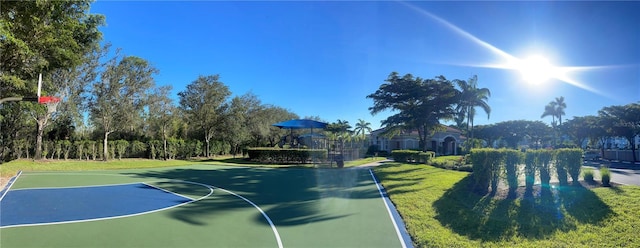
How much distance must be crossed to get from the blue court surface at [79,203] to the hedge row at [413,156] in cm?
1885

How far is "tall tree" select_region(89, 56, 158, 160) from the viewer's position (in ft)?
88.9

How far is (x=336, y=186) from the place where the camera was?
13820 mm

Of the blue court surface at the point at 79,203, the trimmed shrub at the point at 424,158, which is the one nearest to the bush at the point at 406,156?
the trimmed shrub at the point at 424,158

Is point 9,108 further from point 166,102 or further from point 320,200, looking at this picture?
point 320,200

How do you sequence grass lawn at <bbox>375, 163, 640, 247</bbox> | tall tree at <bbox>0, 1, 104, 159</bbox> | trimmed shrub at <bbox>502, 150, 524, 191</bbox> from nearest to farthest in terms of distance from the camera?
1. grass lawn at <bbox>375, 163, 640, 247</bbox>
2. trimmed shrub at <bbox>502, 150, 524, 191</bbox>
3. tall tree at <bbox>0, 1, 104, 159</bbox>

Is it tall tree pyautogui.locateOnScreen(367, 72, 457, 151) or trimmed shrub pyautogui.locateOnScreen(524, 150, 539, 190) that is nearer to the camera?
trimmed shrub pyautogui.locateOnScreen(524, 150, 539, 190)

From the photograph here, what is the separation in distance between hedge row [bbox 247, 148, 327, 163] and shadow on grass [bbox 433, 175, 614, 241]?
726 inches

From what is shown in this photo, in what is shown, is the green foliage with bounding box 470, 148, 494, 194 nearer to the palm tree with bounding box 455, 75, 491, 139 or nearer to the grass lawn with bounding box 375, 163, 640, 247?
the grass lawn with bounding box 375, 163, 640, 247

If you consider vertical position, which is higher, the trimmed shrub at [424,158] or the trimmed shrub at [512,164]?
the trimmed shrub at [512,164]

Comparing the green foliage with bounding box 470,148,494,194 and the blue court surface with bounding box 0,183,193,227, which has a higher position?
the green foliage with bounding box 470,148,494,194

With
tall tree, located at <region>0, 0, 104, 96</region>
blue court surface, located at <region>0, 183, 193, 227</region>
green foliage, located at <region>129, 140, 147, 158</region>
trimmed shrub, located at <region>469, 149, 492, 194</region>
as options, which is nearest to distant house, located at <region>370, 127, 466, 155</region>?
green foliage, located at <region>129, 140, 147, 158</region>

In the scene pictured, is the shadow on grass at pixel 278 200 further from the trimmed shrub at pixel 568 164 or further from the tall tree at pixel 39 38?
the tall tree at pixel 39 38

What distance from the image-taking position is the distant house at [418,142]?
1778 inches

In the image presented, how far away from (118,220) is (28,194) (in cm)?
620
